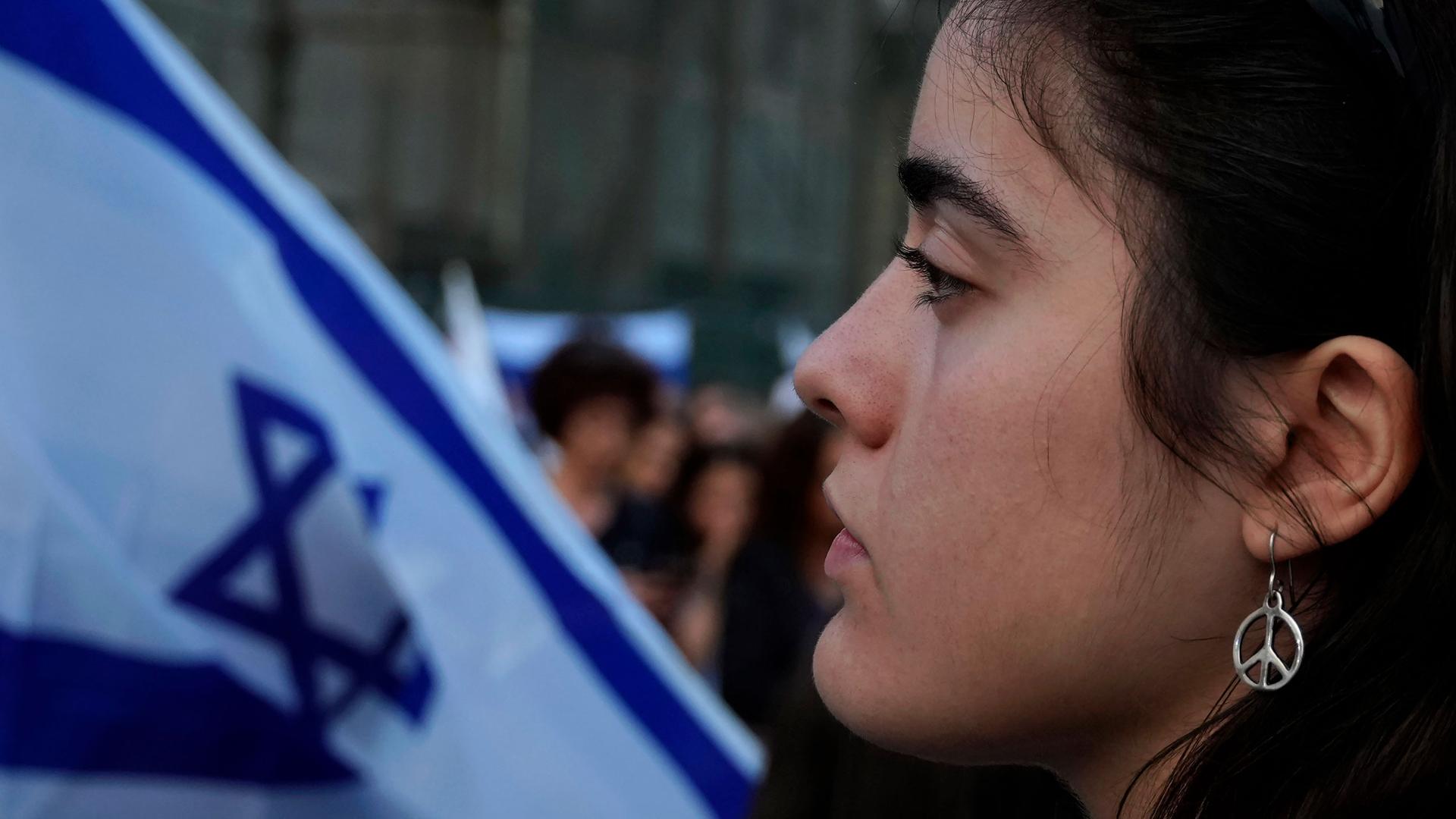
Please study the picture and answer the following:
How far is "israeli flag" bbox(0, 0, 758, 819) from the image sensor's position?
188cm

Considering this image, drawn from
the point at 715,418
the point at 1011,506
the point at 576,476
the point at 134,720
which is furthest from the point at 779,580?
the point at 715,418

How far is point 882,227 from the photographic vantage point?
18.7 meters

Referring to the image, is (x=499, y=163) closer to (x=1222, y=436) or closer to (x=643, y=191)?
(x=643, y=191)

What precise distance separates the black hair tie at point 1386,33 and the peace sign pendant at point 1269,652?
0.34 meters

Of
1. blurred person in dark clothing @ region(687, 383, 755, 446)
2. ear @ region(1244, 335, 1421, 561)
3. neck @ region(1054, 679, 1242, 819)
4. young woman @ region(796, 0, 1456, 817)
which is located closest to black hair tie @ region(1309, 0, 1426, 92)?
young woman @ region(796, 0, 1456, 817)

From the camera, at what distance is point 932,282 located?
112 centimetres

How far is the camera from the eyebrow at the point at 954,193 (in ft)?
3.45

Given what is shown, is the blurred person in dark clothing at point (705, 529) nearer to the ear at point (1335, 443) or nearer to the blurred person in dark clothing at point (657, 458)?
the blurred person in dark clothing at point (657, 458)

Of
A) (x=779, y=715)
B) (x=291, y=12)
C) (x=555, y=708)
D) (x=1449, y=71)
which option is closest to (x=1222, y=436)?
(x=1449, y=71)

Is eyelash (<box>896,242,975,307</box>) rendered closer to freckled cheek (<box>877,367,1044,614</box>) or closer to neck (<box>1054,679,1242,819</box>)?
freckled cheek (<box>877,367,1044,614</box>)

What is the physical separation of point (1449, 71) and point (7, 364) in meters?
1.64

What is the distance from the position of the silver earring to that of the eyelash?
27cm

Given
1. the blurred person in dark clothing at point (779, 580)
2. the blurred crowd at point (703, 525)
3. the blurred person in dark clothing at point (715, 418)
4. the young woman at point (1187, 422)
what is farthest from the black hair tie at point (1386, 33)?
the blurred person in dark clothing at point (715, 418)

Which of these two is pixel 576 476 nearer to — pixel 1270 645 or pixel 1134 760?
pixel 1134 760
